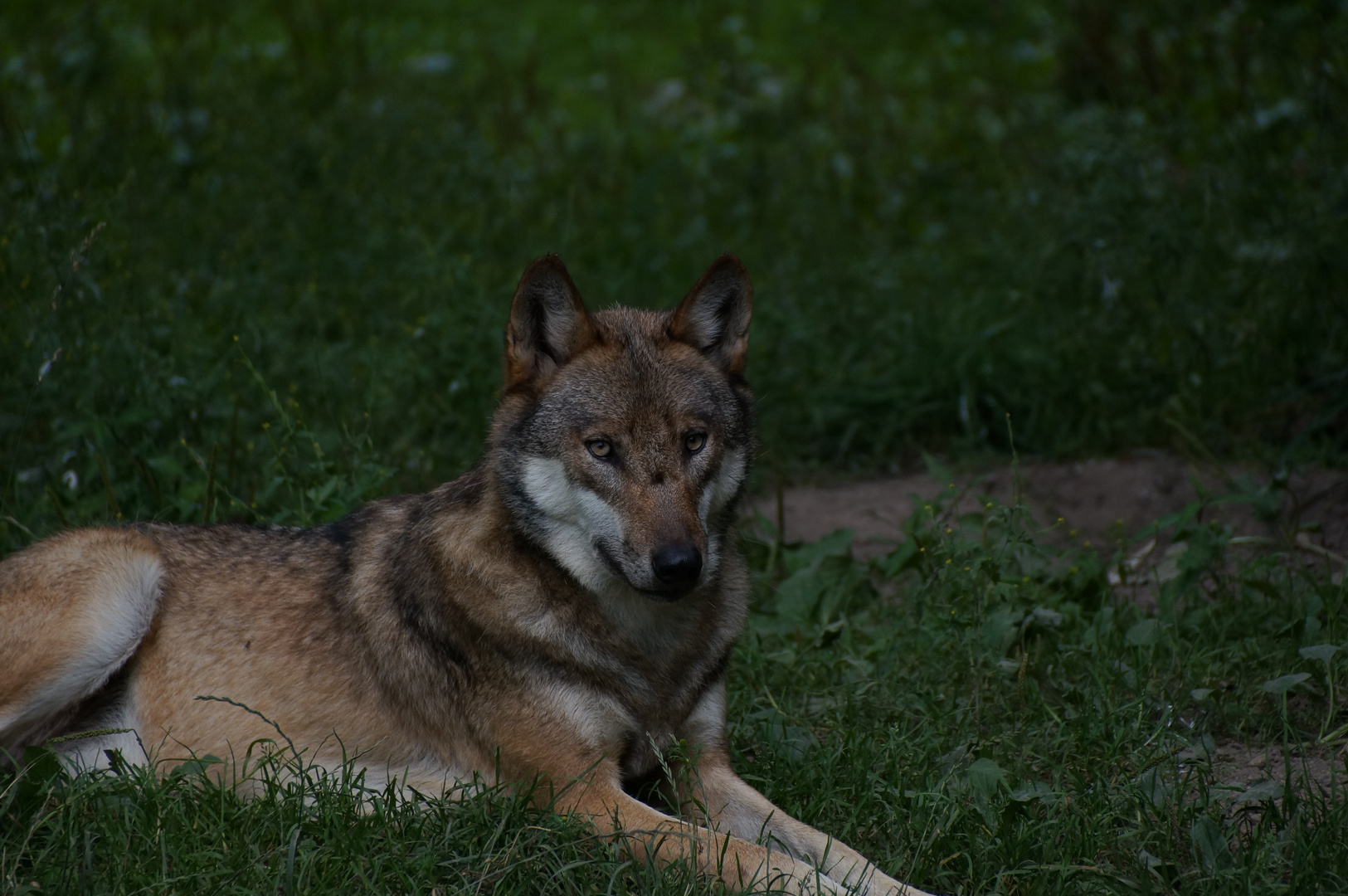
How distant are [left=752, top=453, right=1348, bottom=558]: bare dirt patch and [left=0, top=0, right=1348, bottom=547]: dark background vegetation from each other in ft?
0.86

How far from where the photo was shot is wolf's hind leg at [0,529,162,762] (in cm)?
433

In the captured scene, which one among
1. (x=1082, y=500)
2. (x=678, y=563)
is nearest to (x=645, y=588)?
(x=678, y=563)

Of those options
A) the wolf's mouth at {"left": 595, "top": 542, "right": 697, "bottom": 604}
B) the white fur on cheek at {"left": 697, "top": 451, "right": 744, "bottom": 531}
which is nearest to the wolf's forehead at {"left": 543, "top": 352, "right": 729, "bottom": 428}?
the white fur on cheek at {"left": 697, "top": 451, "right": 744, "bottom": 531}

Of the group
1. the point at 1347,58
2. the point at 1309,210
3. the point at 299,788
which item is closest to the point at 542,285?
the point at 299,788

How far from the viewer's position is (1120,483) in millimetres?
6789

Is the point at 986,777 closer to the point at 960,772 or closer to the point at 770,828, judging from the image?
the point at 960,772

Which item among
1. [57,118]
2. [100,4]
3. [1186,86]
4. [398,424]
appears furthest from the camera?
[100,4]

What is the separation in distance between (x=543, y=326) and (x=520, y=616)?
940 mm

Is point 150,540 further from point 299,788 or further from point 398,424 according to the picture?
point 398,424

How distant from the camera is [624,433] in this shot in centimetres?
404

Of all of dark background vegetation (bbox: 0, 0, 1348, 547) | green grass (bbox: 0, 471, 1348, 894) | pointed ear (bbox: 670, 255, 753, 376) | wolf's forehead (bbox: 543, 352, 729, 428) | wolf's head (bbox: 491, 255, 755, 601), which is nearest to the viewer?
green grass (bbox: 0, 471, 1348, 894)

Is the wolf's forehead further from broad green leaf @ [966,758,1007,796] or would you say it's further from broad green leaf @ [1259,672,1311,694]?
broad green leaf @ [1259,672,1311,694]

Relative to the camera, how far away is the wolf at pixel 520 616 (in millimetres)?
4000

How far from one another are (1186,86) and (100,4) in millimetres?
9739
